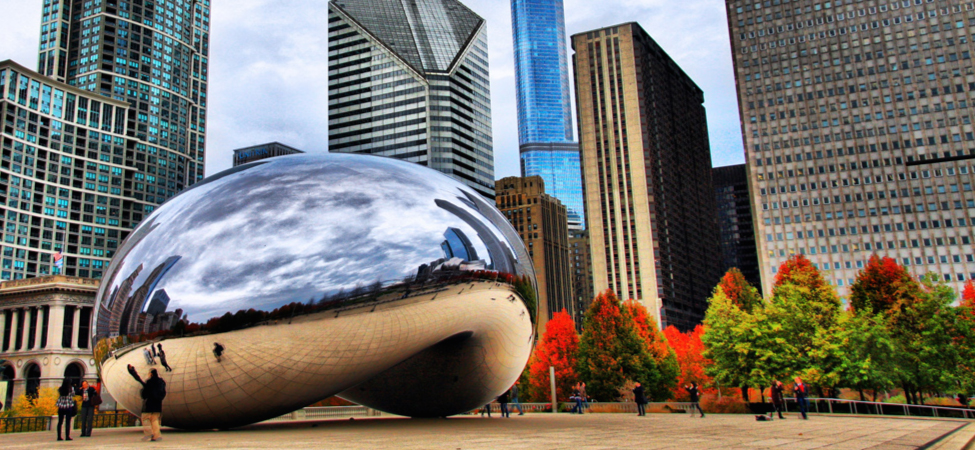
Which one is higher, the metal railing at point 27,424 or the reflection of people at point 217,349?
the reflection of people at point 217,349

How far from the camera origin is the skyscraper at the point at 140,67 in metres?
157

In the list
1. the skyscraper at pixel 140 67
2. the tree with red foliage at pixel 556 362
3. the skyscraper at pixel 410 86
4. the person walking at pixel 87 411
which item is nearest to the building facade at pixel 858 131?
the skyscraper at pixel 410 86

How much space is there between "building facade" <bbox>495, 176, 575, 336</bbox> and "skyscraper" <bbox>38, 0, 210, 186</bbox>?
7393 cm

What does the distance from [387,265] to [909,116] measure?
11578 cm

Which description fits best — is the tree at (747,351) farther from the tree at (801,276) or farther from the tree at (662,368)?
the tree at (801,276)

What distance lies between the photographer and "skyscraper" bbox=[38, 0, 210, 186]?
157000mm

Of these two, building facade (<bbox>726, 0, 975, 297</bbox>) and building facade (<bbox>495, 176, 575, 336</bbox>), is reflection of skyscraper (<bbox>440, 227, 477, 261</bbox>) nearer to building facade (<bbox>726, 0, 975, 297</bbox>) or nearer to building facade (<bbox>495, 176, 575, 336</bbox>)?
building facade (<bbox>726, 0, 975, 297</bbox>)

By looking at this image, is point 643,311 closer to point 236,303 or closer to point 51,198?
point 236,303

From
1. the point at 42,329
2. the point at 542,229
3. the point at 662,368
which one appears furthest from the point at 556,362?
the point at 542,229

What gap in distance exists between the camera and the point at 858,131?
355 feet

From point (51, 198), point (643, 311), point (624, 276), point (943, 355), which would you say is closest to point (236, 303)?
point (943, 355)

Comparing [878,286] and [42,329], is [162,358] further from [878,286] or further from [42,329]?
[42,329]

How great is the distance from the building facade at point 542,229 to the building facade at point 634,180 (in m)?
26.6

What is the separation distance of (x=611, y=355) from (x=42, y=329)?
2866 inches
